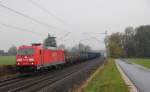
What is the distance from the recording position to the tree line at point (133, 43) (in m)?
161

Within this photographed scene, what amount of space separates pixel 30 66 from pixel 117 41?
5257 inches

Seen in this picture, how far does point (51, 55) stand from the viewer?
42062 millimetres

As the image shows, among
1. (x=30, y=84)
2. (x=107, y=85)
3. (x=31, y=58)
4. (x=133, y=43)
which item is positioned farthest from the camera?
(x=133, y=43)

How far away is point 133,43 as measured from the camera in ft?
574

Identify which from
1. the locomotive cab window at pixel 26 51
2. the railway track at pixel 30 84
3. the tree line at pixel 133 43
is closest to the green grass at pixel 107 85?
the railway track at pixel 30 84

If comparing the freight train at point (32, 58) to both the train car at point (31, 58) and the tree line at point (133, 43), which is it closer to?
the train car at point (31, 58)

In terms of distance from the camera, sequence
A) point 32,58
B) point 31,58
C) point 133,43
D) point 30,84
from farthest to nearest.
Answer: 1. point 133,43
2. point 31,58
3. point 32,58
4. point 30,84

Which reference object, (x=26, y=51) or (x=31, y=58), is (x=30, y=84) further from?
(x=26, y=51)

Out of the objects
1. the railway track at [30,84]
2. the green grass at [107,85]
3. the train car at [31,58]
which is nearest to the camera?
the green grass at [107,85]

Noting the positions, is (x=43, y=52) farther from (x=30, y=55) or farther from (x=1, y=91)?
(x=1, y=91)

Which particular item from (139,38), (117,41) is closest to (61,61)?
(117,41)

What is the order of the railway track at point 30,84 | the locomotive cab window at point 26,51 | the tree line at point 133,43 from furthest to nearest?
1. the tree line at point 133,43
2. the locomotive cab window at point 26,51
3. the railway track at point 30,84

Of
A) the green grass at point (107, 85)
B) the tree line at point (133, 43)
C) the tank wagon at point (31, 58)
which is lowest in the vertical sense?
the green grass at point (107, 85)

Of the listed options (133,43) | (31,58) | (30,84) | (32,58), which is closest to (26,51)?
(31,58)
